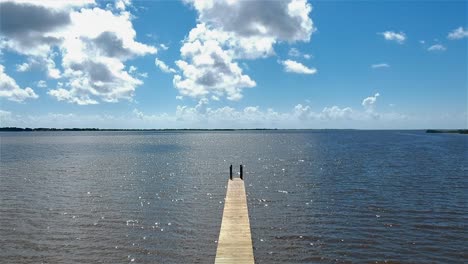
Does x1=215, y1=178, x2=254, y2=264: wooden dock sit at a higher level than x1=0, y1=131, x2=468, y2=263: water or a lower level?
higher

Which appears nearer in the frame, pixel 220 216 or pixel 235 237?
pixel 235 237

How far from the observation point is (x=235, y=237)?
16.2 meters

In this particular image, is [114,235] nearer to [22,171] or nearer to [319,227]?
[319,227]

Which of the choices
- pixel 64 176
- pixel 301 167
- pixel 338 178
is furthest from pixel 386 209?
pixel 64 176

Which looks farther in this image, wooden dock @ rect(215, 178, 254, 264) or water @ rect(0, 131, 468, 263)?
water @ rect(0, 131, 468, 263)

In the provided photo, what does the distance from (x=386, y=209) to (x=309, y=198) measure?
5889 mm

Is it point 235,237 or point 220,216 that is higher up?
point 235,237

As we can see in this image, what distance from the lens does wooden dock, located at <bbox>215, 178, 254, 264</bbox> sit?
46.1ft

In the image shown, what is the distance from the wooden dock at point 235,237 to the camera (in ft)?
46.1

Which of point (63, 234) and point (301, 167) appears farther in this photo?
point (301, 167)

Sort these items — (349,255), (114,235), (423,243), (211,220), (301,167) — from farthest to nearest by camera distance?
1. (301,167)
2. (211,220)
3. (114,235)
4. (423,243)
5. (349,255)

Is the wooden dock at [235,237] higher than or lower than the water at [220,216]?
higher

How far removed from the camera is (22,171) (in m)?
45.8

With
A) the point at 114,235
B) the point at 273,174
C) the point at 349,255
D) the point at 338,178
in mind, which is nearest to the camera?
the point at 349,255
